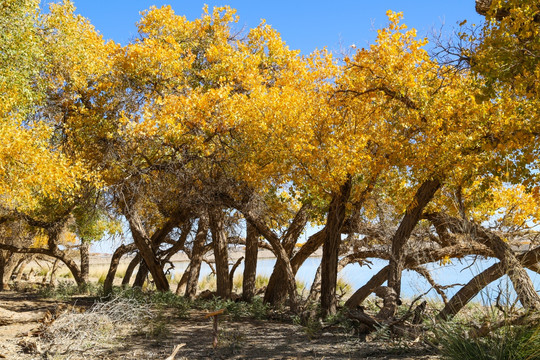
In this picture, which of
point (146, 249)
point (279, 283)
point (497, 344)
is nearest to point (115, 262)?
point (146, 249)

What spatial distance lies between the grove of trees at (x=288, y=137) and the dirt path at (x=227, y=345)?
124 centimetres

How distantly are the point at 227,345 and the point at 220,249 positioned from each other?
5.01 metres

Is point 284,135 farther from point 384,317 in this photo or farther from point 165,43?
point 165,43

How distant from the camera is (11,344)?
9.14m

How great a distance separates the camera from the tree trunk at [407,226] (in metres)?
10.0

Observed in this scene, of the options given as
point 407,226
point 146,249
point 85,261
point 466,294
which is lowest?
point 466,294

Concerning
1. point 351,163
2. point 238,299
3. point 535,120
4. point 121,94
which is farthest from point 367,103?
point 238,299

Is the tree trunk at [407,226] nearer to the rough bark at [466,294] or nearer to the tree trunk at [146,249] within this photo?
the rough bark at [466,294]

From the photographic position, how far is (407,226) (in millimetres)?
10414

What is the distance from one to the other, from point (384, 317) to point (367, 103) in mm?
4195

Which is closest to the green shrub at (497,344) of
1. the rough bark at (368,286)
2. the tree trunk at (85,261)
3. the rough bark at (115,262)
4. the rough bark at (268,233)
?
the rough bark at (368,286)

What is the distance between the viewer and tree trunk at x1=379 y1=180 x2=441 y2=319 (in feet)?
32.9

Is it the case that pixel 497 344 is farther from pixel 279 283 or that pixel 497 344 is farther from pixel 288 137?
pixel 279 283

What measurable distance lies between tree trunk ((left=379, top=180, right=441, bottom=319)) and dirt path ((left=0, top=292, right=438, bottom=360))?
4.86 feet
